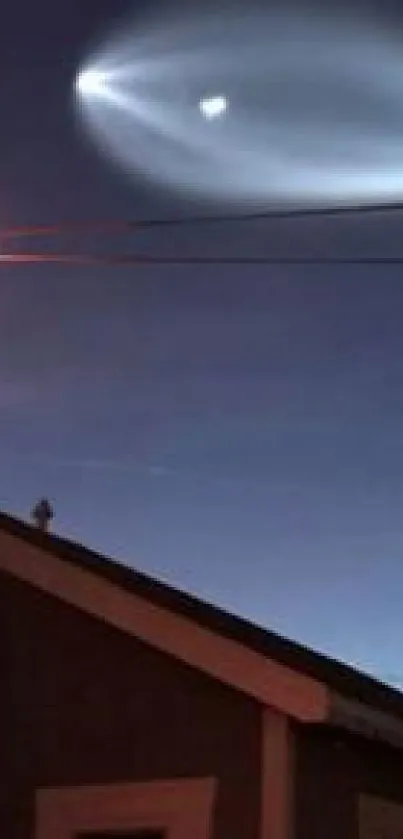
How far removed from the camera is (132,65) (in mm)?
9438

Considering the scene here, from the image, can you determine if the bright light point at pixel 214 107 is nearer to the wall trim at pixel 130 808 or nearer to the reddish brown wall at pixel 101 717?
the reddish brown wall at pixel 101 717

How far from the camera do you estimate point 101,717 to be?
30.0 ft

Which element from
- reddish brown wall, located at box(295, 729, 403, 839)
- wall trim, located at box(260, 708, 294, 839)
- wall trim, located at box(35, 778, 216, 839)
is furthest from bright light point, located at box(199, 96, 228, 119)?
wall trim, located at box(35, 778, 216, 839)

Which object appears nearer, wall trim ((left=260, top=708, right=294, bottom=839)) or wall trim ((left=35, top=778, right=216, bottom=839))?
wall trim ((left=260, top=708, right=294, bottom=839))

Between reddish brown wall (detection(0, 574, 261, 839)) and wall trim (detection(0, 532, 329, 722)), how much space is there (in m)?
0.09

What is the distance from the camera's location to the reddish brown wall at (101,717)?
335 inches

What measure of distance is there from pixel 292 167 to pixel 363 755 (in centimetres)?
379

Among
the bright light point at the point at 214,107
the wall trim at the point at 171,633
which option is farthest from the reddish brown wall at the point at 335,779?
the bright light point at the point at 214,107

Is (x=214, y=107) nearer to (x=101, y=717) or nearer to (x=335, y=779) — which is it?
(x=101, y=717)

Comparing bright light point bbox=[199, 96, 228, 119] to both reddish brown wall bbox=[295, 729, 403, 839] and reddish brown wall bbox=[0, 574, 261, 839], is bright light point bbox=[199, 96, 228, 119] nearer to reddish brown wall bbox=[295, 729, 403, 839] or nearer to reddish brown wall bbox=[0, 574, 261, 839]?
reddish brown wall bbox=[0, 574, 261, 839]

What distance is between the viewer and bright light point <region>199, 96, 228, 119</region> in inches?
380

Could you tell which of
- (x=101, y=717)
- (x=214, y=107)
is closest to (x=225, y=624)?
(x=101, y=717)

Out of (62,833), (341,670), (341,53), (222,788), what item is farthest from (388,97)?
(62,833)

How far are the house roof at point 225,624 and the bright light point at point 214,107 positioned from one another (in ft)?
A: 9.80
